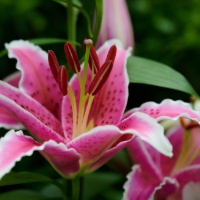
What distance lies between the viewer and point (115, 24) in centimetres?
51

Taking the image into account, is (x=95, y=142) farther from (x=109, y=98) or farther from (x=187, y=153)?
(x=187, y=153)

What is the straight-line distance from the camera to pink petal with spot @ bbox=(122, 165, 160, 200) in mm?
436

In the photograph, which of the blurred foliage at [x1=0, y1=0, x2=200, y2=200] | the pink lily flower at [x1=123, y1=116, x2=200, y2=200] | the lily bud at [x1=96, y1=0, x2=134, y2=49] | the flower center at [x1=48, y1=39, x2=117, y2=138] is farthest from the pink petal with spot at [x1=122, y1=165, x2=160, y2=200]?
the blurred foliage at [x1=0, y1=0, x2=200, y2=200]

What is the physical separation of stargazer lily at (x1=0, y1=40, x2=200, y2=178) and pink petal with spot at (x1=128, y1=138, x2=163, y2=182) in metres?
0.05

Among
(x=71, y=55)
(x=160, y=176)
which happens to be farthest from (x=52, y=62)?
(x=160, y=176)

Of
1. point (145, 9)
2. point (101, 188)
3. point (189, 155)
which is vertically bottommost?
point (101, 188)

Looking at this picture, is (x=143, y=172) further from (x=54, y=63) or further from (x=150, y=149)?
(x=54, y=63)

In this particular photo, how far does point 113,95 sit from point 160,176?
152 millimetres

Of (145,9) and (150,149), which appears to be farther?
(145,9)

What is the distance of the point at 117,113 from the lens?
0.45 meters

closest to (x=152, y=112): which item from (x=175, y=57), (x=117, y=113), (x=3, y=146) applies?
(x=117, y=113)

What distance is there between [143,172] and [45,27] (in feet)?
2.53

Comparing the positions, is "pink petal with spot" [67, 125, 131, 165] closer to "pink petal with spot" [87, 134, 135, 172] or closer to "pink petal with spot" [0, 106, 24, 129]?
"pink petal with spot" [87, 134, 135, 172]

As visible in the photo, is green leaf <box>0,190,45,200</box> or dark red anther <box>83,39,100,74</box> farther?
green leaf <box>0,190,45,200</box>
